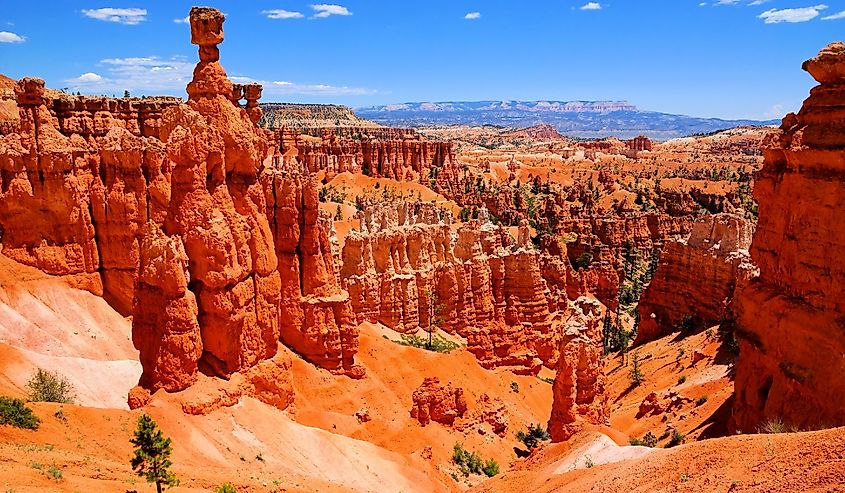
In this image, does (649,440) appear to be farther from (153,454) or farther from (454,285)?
(153,454)

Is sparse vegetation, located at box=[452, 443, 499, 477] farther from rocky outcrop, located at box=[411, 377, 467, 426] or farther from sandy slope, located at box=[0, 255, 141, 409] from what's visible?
sandy slope, located at box=[0, 255, 141, 409]

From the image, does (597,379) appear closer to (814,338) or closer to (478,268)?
(814,338)

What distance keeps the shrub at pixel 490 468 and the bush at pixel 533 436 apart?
378cm

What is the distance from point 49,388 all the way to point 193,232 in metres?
7.66

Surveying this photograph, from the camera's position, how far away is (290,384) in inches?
1011

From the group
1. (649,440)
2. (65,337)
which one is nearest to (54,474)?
(65,337)

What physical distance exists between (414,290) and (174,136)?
71.2ft

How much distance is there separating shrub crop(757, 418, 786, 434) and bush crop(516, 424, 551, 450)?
478 inches

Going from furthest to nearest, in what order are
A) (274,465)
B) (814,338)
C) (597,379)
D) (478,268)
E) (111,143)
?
(478,268) → (111,143) → (597,379) → (274,465) → (814,338)

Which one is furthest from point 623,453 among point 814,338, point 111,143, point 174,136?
point 111,143

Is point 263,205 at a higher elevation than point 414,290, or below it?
higher

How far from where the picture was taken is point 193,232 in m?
A: 21.6

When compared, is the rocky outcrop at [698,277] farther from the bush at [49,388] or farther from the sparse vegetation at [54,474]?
the sparse vegetation at [54,474]

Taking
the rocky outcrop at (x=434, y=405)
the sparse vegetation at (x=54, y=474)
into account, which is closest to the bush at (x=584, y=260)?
the rocky outcrop at (x=434, y=405)
